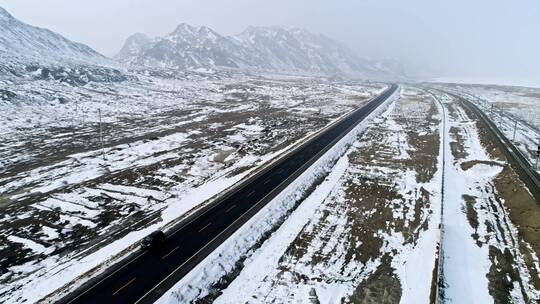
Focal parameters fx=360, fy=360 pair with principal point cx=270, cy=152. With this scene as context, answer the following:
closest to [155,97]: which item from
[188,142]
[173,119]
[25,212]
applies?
[173,119]

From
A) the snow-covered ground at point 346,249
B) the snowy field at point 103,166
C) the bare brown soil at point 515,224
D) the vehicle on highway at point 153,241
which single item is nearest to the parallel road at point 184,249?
the vehicle on highway at point 153,241

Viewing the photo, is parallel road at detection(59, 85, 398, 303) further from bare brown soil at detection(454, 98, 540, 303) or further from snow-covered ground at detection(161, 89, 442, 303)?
bare brown soil at detection(454, 98, 540, 303)

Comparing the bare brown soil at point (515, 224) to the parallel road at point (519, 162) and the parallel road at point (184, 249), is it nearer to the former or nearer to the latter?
the parallel road at point (519, 162)

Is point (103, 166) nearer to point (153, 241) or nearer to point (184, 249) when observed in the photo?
point (153, 241)

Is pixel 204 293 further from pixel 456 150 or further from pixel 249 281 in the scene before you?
pixel 456 150

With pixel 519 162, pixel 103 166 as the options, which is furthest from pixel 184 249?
pixel 519 162

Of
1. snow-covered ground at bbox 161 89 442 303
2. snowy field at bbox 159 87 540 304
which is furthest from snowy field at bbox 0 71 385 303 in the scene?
snow-covered ground at bbox 161 89 442 303

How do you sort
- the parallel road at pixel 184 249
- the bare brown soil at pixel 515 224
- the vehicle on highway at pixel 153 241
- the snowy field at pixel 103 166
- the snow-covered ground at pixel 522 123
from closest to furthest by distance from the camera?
the parallel road at pixel 184 249, the bare brown soil at pixel 515 224, the vehicle on highway at pixel 153 241, the snowy field at pixel 103 166, the snow-covered ground at pixel 522 123
